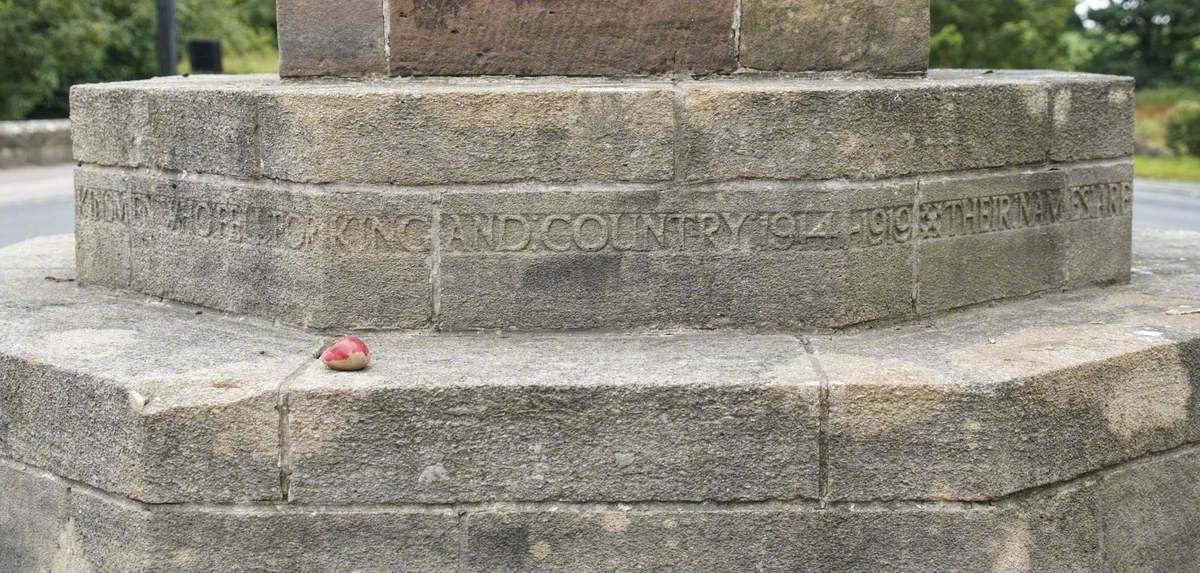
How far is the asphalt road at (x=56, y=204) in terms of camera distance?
13.3 m

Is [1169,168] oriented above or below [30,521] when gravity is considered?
below

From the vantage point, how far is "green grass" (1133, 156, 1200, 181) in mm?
23469

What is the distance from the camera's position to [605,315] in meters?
4.22

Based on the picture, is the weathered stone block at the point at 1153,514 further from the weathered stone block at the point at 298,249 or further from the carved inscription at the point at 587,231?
the weathered stone block at the point at 298,249

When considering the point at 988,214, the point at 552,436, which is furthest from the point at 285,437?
the point at 988,214

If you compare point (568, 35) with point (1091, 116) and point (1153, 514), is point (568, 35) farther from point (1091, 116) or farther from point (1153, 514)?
point (1153, 514)

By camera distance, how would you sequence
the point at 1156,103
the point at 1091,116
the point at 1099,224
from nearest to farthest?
the point at 1091,116
the point at 1099,224
the point at 1156,103

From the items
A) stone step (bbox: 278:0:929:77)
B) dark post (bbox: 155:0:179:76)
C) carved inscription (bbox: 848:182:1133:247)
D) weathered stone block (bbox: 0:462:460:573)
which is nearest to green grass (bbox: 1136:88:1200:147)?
dark post (bbox: 155:0:179:76)

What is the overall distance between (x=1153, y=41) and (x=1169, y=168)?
15.7 m

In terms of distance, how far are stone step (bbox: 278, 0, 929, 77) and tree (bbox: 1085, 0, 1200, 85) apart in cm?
3569

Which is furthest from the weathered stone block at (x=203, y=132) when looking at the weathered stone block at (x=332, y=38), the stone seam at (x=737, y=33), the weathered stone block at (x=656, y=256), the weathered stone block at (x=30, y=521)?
the stone seam at (x=737, y=33)

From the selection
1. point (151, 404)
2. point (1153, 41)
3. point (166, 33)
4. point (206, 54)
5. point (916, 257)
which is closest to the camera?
point (151, 404)

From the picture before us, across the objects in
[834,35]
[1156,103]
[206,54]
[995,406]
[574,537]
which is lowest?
[1156,103]

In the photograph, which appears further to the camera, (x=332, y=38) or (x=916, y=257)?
(x=332, y=38)
